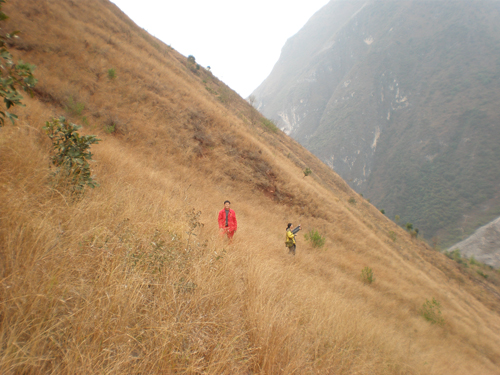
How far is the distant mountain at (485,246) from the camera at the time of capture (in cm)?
5119

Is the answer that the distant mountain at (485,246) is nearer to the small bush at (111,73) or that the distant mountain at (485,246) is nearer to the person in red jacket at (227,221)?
the person in red jacket at (227,221)

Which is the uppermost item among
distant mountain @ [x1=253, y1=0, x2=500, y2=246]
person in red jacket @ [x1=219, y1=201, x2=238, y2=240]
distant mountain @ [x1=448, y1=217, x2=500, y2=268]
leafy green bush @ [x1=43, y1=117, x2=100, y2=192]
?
distant mountain @ [x1=253, y1=0, x2=500, y2=246]

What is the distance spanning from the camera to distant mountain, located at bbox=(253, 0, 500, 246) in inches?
3492

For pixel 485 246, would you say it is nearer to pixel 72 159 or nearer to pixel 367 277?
pixel 367 277

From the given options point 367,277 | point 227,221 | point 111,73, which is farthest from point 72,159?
point 111,73

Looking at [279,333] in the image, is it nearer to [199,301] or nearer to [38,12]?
[199,301]

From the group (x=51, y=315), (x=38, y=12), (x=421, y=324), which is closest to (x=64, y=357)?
(x=51, y=315)

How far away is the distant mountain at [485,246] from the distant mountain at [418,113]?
11058 millimetres

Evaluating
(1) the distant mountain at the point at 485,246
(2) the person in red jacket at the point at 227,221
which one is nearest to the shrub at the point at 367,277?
(2) the person in red jacket at the point at 227,221

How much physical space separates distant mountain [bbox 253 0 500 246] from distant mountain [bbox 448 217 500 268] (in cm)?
1106

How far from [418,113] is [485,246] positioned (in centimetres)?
10196

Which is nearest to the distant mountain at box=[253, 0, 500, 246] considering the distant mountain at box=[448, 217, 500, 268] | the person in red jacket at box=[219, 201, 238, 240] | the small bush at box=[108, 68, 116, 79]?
the distant mountain at box=[448, 217, 500, 268]

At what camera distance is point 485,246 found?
55.0 metres

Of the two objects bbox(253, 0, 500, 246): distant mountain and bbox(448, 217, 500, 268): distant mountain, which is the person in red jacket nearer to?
bbox(448, 217, 500, 268): distant mountain
